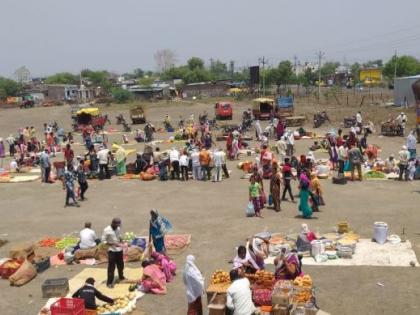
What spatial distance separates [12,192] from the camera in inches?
878

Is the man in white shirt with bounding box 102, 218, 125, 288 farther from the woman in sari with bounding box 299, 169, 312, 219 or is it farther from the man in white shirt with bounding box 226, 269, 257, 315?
the woman in sari with bounding box 299, 169, 312, 219

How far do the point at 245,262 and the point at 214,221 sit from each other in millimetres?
5560

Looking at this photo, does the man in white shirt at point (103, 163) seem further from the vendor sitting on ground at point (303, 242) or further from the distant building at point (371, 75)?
the distant building at point (371, 75)

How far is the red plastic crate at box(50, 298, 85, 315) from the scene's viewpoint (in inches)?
368

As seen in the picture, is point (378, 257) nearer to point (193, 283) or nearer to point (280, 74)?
point (193, 283)

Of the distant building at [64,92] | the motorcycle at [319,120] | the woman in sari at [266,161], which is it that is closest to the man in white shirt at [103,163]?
the woman in sari at [266,161]

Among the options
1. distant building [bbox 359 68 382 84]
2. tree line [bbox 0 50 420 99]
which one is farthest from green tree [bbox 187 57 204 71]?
distant building [bbox 359 68 382 84]

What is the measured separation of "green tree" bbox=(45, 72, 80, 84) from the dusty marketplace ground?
355 feet

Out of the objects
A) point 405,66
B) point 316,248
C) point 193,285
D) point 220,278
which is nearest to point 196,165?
point 316,248

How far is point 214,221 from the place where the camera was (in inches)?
634

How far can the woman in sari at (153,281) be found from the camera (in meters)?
11.0

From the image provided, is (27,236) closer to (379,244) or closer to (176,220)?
(176,220)

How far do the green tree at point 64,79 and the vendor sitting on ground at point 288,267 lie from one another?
399 ft

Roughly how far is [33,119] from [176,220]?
4543cm
